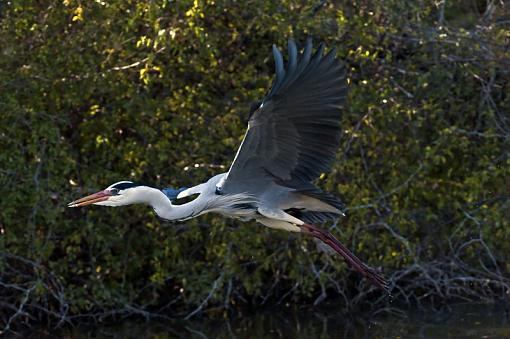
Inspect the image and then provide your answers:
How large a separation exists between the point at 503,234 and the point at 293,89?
323cm

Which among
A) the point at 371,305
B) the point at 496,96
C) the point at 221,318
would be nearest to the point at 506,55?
the point at 496,96

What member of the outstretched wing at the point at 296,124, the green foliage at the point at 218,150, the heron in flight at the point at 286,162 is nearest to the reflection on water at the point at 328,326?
the green foliage at the point at 218,150

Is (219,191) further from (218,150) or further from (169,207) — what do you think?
(218,150)

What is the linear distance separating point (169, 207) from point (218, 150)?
6.91 ft

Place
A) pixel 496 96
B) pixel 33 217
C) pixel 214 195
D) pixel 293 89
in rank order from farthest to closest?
pixel 496 96
pixel 33 217
pixel 214 195
pixel 293 89

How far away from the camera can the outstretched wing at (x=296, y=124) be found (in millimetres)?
5668

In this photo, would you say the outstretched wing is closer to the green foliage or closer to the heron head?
the heron head

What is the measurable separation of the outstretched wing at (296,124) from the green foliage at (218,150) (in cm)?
200

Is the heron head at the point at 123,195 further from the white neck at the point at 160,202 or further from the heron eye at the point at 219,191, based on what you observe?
the heron eye at the point at 219,191

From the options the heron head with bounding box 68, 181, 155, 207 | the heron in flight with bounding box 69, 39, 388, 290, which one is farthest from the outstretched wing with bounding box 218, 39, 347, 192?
the heron head with bounding box 68, 181, 155, 207

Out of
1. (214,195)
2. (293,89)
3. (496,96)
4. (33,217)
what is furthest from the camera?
(496,96)

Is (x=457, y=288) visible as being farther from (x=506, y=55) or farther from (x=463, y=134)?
(x=506, y=55)

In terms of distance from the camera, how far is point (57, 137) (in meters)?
8.31

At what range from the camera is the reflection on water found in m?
7.70
